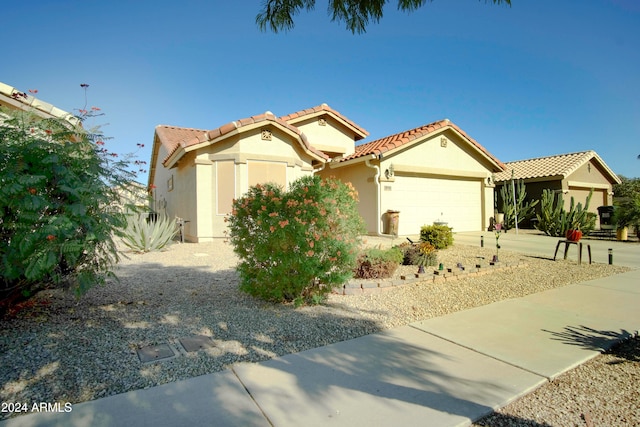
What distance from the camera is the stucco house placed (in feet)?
39.1

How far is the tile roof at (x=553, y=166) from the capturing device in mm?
18672

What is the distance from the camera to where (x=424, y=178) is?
14969mm

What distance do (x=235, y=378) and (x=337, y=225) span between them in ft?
7.56

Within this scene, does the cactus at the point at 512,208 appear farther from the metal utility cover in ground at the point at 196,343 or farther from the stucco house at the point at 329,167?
the metal utility cover in ground at the point at 196,343

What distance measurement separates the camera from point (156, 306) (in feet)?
16.2

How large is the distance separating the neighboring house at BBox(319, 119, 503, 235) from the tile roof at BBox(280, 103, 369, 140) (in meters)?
1.93

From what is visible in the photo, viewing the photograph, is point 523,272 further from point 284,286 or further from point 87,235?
point 87,235

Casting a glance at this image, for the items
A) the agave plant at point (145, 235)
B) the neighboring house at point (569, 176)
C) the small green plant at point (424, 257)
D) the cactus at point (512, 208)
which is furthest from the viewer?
the neighboring house at point (569, 176)

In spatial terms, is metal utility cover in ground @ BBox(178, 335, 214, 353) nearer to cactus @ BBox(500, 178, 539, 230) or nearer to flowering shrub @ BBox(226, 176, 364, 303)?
flowering shrub @ BBox(226, 176, 364, 303)

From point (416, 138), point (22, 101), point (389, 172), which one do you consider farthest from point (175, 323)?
point (416, 138)

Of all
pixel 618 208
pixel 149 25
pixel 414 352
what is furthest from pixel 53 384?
pixel 618 208

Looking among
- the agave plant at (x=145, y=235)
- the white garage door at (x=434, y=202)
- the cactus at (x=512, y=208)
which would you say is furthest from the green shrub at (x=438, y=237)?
the cactus at (x=512, y=208)

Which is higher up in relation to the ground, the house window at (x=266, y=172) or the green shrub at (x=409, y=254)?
the house window at (x=266, y=172)

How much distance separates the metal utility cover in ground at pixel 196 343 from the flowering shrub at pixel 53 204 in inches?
46.6
